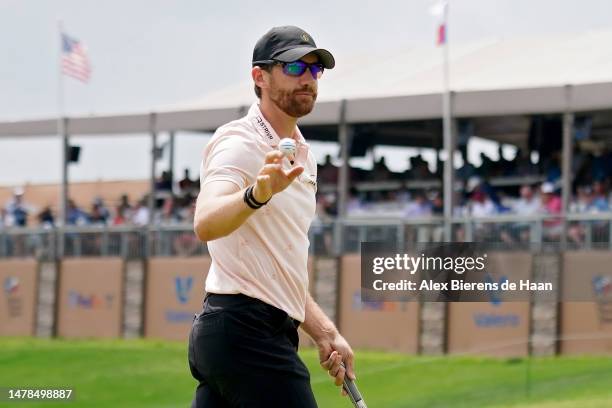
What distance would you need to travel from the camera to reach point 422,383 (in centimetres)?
1382

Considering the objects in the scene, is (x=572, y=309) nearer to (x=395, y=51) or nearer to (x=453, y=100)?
(x=453, y=100)

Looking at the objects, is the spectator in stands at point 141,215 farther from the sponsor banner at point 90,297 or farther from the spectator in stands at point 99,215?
the sponsor banner at point 90,297

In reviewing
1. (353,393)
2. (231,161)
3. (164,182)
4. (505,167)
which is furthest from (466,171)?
(231,161)

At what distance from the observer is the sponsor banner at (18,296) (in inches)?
1181

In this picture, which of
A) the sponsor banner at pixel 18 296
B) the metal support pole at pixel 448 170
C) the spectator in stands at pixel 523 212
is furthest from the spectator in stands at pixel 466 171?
the sponsor banner at pixel 18 296

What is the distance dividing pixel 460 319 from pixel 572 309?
2040mm

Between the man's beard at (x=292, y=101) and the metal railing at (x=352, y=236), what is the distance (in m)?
→ 11.4

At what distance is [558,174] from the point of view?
939 inches

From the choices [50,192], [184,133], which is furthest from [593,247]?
[50,192]

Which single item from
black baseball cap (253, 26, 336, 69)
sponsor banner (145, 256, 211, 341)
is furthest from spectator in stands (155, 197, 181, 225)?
black baseball cap (253, 26, 336, 69)

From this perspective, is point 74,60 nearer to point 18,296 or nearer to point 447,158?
point 18,296

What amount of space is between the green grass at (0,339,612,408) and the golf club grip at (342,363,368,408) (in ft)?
20.3

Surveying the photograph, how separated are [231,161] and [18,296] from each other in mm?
26217

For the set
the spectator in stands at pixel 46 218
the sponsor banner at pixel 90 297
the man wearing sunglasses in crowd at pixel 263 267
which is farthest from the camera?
the spectator in stands at pixel 46 218
